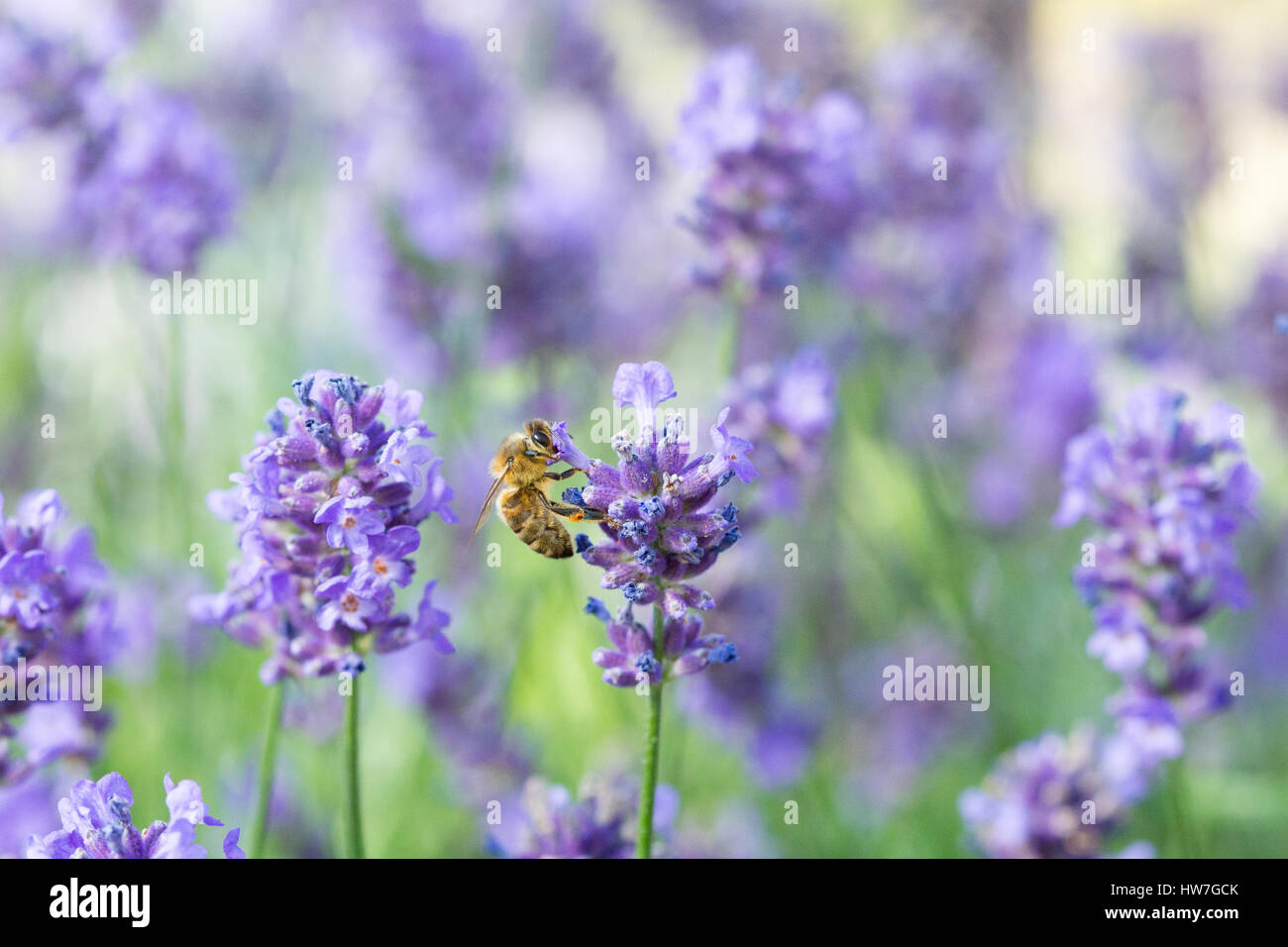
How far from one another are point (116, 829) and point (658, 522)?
2.27ft

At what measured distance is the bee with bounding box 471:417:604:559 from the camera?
5.98ft

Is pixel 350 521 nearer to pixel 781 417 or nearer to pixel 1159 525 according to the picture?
pixel 781 417

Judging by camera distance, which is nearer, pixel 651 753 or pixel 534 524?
pixel 651 753

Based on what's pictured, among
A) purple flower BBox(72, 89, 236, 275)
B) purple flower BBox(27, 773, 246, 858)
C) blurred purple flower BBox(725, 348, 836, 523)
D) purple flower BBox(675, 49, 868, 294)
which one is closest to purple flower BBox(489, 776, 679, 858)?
purple flower BBox(27, 773, 246, 858)

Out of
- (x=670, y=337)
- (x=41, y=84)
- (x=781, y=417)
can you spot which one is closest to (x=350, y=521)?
(x=781, y=417)

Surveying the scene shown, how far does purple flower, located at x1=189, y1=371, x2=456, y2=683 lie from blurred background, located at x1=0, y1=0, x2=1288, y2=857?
61cm

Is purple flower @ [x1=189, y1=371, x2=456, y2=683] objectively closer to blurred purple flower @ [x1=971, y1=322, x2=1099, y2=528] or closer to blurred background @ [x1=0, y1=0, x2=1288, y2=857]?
blurred background @ [x1=0, y1=0, x2=1288, y2=857]

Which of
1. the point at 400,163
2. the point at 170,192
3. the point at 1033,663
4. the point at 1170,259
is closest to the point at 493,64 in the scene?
the point at 400,163

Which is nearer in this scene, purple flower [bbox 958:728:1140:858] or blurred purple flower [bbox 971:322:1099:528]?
purple flower [bbox 958:728:1140:858]

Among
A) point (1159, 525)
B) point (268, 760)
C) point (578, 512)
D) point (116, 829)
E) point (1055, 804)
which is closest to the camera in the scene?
point (116, 829)

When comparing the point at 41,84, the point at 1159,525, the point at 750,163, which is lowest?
the point at 1159,525

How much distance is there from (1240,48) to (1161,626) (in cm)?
325

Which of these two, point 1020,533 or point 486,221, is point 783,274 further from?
point 1020,533

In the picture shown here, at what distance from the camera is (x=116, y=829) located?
1302 millimetres
